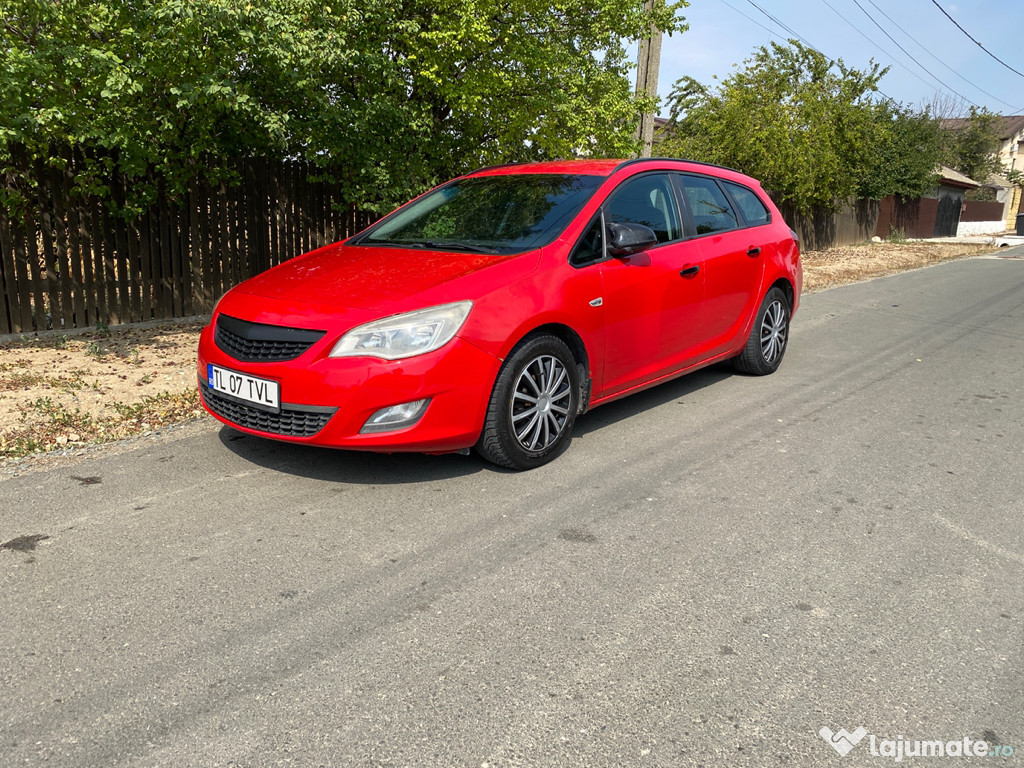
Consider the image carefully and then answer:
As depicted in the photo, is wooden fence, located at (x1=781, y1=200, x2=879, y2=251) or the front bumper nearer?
the front bumper

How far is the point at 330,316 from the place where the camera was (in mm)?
4016

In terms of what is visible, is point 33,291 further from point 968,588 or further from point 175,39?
point 968,588

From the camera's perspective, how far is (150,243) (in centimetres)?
817

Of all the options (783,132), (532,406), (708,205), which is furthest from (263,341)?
(783,132)

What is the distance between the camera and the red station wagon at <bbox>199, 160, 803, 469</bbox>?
3.95m

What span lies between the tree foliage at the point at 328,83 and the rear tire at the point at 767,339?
11.1ft

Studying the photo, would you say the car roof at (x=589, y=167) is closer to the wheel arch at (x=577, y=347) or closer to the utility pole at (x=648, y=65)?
the wheel arch at (x=577, y=347)

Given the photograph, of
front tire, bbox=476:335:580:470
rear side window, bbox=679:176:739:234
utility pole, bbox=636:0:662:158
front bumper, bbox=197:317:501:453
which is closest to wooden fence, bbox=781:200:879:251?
utility pole, bbox=636:0:662:158

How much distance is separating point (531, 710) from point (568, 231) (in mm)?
2952

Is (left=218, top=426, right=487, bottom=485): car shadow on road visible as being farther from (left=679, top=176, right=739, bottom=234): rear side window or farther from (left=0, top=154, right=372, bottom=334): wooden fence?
(left=0, top=154, right=372, bottom=334): wooden fence

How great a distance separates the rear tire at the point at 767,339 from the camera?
6.65 meters

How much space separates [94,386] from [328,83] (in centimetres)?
394

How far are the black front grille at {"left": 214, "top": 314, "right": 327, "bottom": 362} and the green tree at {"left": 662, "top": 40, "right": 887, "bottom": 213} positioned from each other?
16.7 metres

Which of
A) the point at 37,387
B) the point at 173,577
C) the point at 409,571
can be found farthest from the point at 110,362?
the point at 409,571
